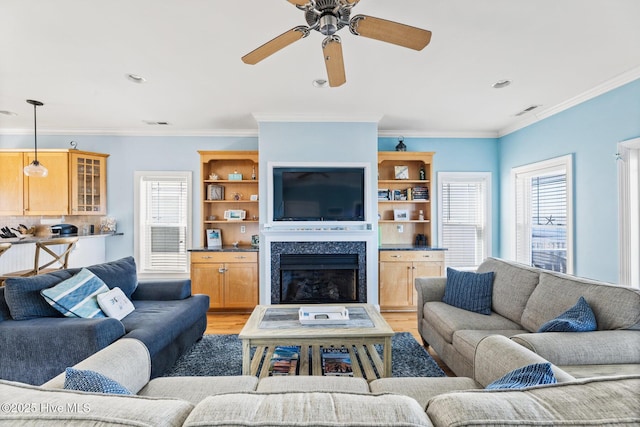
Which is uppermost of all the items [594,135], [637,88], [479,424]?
[637,88]

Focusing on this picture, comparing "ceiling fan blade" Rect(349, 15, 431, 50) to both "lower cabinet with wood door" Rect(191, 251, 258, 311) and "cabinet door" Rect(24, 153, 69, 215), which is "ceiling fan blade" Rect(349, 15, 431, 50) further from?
"cabinet door" Rect(24, 153, 69, 215)

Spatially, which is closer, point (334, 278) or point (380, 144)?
point (334, 278)

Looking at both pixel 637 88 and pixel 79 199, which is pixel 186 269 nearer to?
pixel 79 199

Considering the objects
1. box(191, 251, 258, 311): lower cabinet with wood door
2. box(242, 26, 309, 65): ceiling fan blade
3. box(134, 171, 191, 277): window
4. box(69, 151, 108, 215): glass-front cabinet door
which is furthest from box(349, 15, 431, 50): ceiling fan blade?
box(69, 151, 108, 215): glass-front cabinet door

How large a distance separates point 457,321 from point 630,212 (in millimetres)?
1961

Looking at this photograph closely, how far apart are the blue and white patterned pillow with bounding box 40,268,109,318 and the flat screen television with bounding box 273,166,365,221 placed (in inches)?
81.3

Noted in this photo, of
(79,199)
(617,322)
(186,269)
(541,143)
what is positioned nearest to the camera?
(617,322)

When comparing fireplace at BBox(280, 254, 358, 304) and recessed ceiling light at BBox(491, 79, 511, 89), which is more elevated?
recessed ceiling light at BBox(491, 79, 511, 89)

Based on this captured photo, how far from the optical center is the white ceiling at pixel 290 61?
1.98 meters

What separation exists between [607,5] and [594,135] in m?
1.71

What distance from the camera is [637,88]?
2.72m

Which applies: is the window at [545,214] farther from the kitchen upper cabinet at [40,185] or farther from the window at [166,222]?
the kitchen upper cabinet at [40,185]

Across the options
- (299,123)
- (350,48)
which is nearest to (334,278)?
(299,123)

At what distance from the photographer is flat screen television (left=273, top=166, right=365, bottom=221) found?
4090mm
